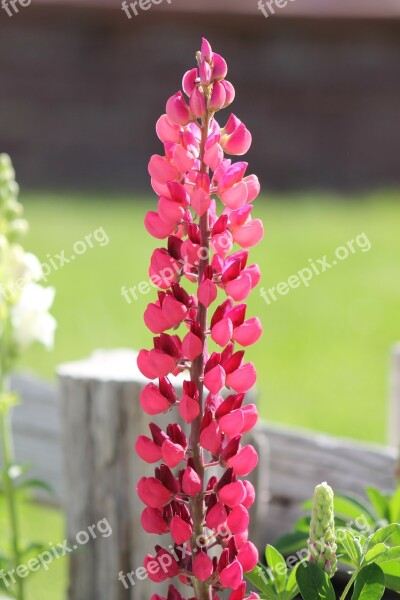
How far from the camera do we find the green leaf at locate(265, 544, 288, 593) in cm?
137

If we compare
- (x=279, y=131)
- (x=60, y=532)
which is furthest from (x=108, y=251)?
(x=60, y=532)

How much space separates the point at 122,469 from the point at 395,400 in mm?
908

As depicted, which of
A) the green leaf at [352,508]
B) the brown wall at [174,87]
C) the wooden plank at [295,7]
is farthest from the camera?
the brown wall at [174,87]

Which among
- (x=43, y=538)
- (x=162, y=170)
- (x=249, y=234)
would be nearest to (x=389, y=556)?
(x=249, y=234)

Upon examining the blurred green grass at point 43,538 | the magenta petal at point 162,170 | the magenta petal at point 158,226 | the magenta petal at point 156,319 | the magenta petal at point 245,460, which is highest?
the magenta petal at point 162,170

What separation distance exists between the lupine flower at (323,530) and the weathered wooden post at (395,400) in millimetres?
1429

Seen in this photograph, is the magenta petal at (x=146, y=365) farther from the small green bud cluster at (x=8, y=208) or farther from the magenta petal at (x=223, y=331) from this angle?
the small green bud cluster at (x=8, y=208)

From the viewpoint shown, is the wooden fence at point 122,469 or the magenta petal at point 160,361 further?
the wooden fence at point 122,469

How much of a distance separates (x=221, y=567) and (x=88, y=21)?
8241 millimetres

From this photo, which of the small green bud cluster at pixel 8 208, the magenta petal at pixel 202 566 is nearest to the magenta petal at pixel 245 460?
the magenta petal at pixel 202 566

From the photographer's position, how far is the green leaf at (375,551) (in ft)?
4.27

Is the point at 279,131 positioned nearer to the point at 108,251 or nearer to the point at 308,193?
the point at 308,193

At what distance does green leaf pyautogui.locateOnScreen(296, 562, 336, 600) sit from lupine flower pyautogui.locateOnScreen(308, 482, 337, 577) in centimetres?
1

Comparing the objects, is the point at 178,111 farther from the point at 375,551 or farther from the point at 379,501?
the point at 379,501
